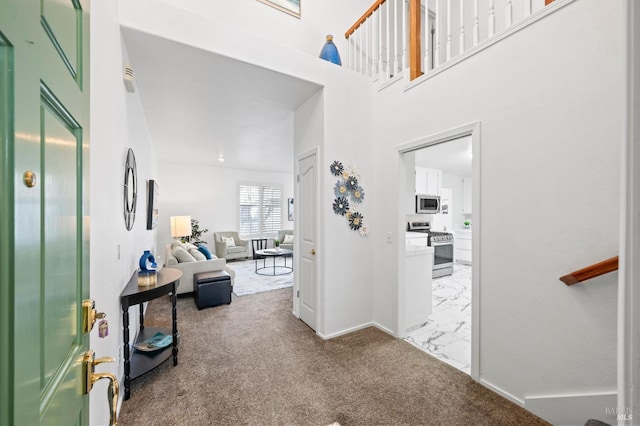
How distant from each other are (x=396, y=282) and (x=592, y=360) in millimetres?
1498

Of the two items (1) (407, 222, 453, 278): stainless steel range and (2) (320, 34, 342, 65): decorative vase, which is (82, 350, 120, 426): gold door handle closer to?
(2) (320, 34, 342, 65): decorative vase

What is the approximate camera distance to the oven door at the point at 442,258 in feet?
17.2

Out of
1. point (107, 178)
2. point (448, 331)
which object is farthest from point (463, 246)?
point (107, 178)

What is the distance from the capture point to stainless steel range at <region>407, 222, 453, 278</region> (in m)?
5.26

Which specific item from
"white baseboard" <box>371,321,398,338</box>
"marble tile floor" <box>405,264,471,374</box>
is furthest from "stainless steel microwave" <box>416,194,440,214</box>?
"white baseboard" <box>371,321,398,338</box>

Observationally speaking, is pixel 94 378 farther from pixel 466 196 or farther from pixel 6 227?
pixel 466 196

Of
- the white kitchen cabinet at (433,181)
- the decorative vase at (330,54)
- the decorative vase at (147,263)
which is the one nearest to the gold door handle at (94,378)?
the decorative vase at (147,263)

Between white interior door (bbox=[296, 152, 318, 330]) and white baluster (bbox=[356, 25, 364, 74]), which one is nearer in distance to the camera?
white interior door (bbox=[296, 152, 318, 330])

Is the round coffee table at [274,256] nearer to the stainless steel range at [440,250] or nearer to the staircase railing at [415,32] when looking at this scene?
the stainless steel range at [440,250]

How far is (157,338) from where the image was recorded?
8.02 feet

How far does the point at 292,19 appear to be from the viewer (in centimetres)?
323

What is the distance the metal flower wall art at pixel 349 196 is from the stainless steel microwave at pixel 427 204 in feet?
9.76

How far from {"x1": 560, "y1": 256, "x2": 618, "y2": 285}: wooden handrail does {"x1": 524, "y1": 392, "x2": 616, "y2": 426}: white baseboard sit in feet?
2.03

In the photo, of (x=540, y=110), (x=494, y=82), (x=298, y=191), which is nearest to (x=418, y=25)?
(x=494, y=82)
